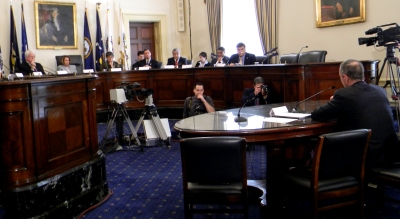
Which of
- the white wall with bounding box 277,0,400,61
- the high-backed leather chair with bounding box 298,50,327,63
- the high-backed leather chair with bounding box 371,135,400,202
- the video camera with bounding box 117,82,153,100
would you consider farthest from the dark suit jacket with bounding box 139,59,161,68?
the high-backed leather chair with bounding box 371,135,400,202

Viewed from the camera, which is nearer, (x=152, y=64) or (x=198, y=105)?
(x=198, y=105)

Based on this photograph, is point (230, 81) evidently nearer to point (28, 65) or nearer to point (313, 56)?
point (313, 56)

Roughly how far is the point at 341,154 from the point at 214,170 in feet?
2.51

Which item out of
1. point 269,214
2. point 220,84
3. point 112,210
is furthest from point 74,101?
point 220,84

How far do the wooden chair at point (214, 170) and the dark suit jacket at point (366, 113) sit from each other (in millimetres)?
826

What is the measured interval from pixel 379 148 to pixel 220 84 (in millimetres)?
4875

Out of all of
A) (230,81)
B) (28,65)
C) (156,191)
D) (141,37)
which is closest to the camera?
(156,191)

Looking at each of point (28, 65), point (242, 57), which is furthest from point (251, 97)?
point (28, 65)

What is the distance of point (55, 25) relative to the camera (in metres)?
9.45

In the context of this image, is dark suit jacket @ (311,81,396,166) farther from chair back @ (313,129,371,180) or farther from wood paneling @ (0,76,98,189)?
wood paneling @ (0,76,98,189)

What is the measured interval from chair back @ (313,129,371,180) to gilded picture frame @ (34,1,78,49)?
26.8 feet

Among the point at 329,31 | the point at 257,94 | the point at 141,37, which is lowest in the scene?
the point at 257,94

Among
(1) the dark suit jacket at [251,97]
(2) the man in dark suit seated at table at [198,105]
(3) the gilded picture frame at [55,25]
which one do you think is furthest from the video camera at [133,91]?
(3) the gilded picture frame at [55,25]

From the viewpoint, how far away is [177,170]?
452 cm
